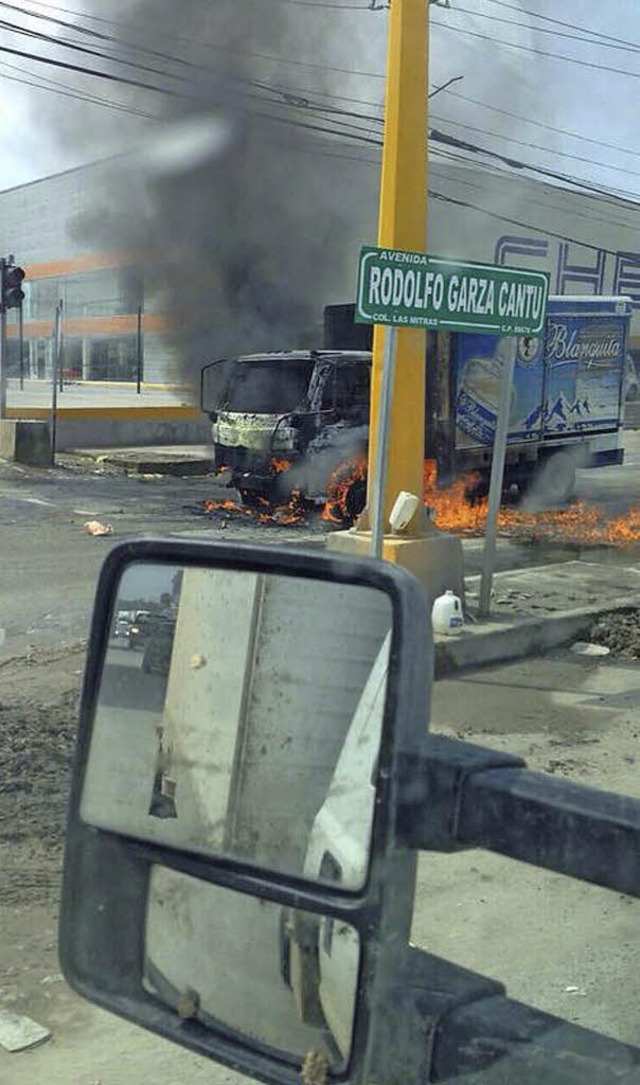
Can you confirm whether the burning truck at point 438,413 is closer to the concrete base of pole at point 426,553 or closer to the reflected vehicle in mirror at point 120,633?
the concrete base of pole at point 426,553

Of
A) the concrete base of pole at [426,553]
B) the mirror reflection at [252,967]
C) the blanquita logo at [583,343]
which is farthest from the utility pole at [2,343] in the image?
the mirror reflection at [252,967]

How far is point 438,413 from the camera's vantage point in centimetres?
1356

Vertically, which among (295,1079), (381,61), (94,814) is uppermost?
(381,61)

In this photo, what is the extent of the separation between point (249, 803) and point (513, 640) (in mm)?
5582

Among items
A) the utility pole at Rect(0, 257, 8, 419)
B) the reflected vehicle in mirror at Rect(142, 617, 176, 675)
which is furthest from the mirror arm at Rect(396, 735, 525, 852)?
the utility pole at Rect(0, 257, 8, 419)

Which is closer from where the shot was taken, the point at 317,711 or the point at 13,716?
the point at 317,711

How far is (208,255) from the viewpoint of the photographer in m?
25.5

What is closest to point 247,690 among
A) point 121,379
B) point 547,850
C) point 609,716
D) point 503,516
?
point 547,850

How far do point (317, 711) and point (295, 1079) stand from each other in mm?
436

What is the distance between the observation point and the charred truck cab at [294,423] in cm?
1314

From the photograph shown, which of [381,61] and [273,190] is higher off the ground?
[381,61]

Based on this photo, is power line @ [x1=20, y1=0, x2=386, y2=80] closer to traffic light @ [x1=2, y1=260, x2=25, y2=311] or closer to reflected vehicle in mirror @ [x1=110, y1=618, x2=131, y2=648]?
traffic light @ [x1=2, y1=260, x2=25, y2=311]

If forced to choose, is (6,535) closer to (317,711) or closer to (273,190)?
(317,711)

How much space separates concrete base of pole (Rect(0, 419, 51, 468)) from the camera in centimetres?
1789
